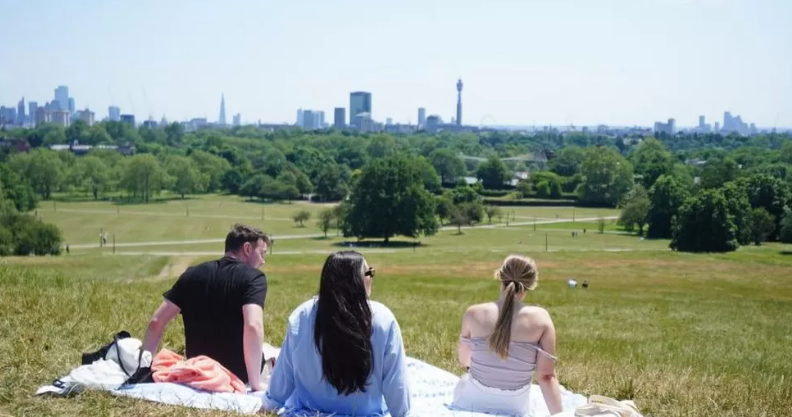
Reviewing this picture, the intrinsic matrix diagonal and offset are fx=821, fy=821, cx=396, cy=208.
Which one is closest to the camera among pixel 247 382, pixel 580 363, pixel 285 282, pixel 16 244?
pixel 247 382

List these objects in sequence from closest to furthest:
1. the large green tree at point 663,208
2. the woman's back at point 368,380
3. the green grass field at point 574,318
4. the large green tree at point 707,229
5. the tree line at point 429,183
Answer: the woman's back at point 368,380
the green grass field at point 574,318
the large green tree at point 707,229
the tree line at point 429,183
the large green tree at point 663,208

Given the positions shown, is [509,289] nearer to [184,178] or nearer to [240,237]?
[240,237]

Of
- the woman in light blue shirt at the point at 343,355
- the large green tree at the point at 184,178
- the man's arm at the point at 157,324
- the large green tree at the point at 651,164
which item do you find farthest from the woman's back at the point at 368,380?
the large green tree at the point at 184,178

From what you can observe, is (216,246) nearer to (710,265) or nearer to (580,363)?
(710,265)

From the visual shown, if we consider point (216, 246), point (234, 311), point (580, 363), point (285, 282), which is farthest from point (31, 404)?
point (216, 246)

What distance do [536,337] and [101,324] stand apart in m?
5.30

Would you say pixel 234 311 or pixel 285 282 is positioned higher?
pixel 234 311

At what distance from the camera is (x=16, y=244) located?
55156mm

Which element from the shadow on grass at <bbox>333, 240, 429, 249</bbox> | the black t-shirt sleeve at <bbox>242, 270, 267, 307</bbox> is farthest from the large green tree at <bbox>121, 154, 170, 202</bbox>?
the black t-shirt sleeve at <bbox>242, 270, 267, 307</bbox>

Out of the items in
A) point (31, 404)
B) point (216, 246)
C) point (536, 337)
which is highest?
point (536, 337)

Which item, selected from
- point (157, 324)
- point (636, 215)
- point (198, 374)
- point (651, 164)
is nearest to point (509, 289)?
point (198, 374)

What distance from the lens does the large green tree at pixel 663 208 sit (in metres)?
85.9

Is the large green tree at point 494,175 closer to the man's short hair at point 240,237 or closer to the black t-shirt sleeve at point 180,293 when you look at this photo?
the man's short hair at point 240,237

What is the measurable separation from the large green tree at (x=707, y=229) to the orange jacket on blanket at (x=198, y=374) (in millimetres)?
67097
